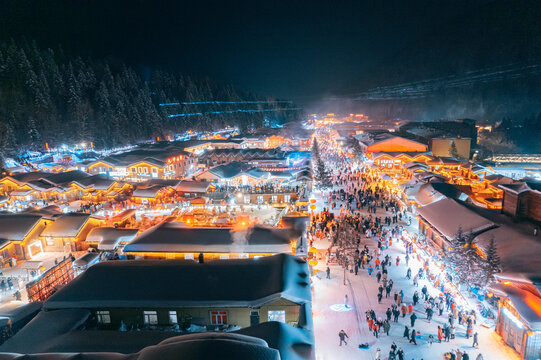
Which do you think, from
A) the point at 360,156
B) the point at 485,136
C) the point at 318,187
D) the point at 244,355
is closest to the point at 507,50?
the point at 485,136

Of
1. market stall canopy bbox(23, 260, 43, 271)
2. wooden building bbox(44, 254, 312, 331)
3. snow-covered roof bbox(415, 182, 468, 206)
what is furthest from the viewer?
snow-covered roof bbox(415, 182, 468, 206)

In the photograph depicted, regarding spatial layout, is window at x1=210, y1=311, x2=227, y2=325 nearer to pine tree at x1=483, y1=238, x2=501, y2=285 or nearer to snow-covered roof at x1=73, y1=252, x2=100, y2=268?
snow-covered roof at x1=73, y1=252, x2=100, y2=268

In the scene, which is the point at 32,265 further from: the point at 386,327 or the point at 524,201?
the point at 524,201

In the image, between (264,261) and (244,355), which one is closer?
(244,355)

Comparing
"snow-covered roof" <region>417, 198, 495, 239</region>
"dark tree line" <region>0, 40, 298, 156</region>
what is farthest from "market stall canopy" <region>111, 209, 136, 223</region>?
"dark tree line" <region>0, 40, 298, 156</region>

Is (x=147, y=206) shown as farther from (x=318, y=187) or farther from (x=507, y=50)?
(x=507, y=50)

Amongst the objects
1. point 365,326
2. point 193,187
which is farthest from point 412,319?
point 193,187

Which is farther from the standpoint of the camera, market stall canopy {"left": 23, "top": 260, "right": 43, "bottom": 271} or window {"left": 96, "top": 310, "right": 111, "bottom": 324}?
market stall canopy {"left": 23, "top": 260, "right": 43, "bottom": 271}
